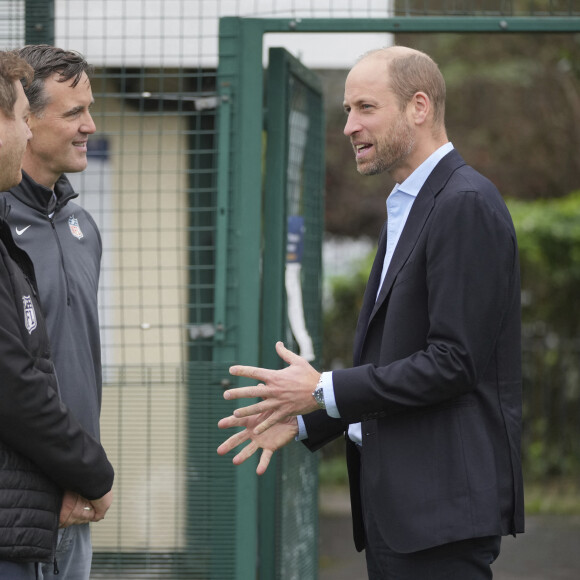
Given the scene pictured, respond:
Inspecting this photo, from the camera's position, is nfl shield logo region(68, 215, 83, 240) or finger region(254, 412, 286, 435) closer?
finger region(254, 412, 286, 435)

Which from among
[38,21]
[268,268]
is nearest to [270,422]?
[268,268]

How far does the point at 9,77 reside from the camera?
2.63 meters

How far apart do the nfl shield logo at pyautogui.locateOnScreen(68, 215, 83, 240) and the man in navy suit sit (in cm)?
81

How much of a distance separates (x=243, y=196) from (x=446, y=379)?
184 cm

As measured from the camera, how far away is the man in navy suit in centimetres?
270

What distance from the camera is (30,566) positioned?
8.47 ft

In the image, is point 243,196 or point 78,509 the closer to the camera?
point 78,509

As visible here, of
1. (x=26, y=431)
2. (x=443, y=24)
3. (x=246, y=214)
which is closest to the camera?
(x=26, y=431)

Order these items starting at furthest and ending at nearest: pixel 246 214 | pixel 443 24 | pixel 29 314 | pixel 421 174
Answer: pixel 246 214, pixel 443 24, pixel 421 174, pixel 29 314

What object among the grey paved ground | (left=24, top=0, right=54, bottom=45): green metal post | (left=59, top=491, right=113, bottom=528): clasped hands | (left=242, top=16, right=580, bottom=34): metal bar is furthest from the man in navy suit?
the grey paved ground

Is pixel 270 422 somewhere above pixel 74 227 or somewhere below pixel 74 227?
below

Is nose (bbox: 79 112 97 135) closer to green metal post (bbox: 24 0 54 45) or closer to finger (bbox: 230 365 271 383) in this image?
finger (bbox: 230 365 271 383)

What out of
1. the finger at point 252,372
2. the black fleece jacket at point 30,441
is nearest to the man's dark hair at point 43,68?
the black fleece jacket at point 30,441

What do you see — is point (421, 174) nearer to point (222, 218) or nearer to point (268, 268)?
point (222, 218)
